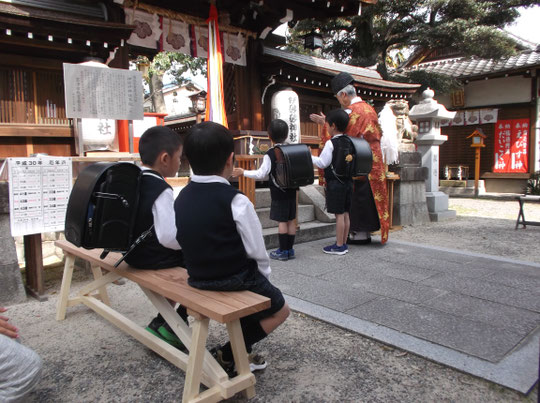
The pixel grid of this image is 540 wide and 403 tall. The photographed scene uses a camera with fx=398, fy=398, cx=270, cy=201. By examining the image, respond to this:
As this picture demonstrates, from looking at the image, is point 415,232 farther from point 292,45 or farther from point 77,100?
point 292,45

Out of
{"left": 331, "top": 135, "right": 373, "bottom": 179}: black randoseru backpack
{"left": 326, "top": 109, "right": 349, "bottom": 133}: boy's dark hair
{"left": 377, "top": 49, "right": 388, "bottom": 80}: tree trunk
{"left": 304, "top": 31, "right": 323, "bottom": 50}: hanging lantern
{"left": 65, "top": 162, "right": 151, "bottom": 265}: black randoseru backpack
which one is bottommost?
{"left": 65, "top": 162, "right": 151, "bottom": 265}: black randoseru backpack

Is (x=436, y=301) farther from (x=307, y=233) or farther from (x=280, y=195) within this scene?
(x=307, y=233)

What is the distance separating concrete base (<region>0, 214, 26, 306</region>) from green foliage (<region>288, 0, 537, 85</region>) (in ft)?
41.8

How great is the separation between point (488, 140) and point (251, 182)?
13.4m

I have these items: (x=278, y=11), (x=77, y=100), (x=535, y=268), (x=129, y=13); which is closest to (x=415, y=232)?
(x=535, y=268)

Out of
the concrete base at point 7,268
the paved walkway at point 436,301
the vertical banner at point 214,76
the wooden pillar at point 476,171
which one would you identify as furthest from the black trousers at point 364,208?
the wooden pillar at point 476,171

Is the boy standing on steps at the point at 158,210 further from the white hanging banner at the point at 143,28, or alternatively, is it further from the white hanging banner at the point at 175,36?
the white hanging banner at the point at 175,36

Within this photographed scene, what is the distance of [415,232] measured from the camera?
7344 mm

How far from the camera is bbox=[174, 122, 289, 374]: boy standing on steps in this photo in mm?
2074

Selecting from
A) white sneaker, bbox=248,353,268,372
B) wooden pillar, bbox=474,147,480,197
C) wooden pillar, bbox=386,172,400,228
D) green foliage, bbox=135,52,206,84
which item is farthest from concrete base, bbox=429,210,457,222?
green foliage, bbox=135,52,206,84

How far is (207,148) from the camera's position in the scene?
2129 mm

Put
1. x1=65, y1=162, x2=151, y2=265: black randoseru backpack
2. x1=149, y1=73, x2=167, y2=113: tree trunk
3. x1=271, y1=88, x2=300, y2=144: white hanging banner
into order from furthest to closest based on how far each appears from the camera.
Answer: x1=149, y1=73, x2=167, y2=113: tree trunk, x1=271, y1=88, x2=300, y2=144: white hanging banner, x1=65, y1=162, x2=151, y2=265: black randoseru backpack

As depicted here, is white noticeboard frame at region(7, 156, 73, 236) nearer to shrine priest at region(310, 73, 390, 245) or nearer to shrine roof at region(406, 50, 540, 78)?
shrine priest at region(310, 73, 390, 245)

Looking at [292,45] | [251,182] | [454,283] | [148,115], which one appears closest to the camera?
[454,283]
